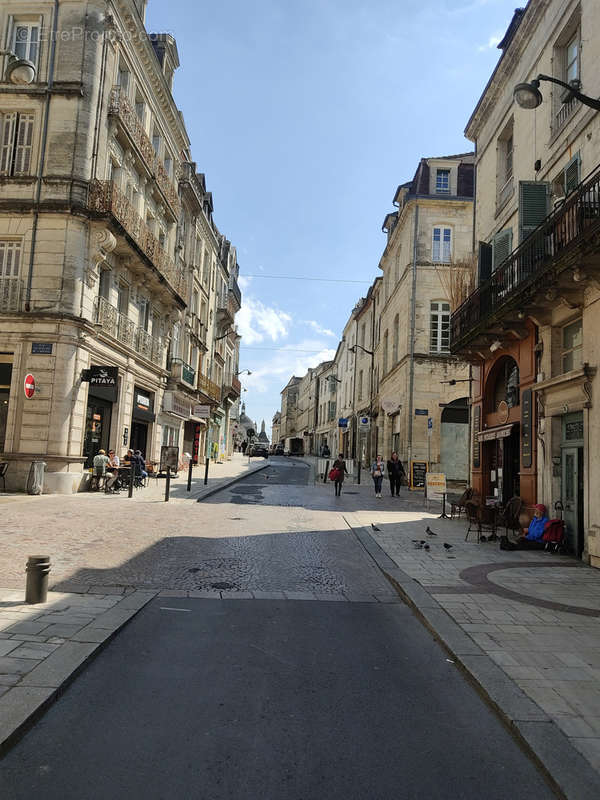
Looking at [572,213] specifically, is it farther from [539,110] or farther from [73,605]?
[73,605]

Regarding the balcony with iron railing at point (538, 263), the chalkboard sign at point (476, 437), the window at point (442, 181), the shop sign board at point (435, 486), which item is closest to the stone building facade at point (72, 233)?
the shop sign board at point (435, 486)

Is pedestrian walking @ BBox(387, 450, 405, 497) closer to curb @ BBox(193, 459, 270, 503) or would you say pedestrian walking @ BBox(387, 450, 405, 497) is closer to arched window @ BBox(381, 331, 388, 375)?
curb @ BBox(193, 459, 270, 503)

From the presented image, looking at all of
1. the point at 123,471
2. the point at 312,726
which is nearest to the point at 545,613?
the point at 312,726

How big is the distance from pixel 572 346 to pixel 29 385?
13342mm

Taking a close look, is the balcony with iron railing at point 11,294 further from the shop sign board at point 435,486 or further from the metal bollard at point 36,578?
the metal bollard at point 36,578

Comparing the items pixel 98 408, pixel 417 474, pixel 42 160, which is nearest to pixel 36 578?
pixel 98 408

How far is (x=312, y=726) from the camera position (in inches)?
142

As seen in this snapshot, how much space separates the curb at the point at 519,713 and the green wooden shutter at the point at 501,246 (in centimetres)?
Answer: 1057

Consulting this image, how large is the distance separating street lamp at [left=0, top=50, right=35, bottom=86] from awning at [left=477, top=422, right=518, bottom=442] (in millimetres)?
15062

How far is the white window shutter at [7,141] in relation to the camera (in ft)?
59.3

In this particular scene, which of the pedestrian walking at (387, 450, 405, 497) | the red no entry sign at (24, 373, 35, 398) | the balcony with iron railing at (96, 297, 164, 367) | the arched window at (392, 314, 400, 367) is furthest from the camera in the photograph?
the arched window at (392, 314, 400, 367)

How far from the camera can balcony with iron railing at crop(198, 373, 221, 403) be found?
35.8 m

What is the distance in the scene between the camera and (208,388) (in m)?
38.5

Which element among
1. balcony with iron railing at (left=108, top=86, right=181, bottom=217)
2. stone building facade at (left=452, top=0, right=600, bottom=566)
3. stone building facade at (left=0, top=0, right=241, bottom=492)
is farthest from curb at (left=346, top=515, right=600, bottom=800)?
balcony with iron railing at (left=108, top=86, right=181, bottom=217)
